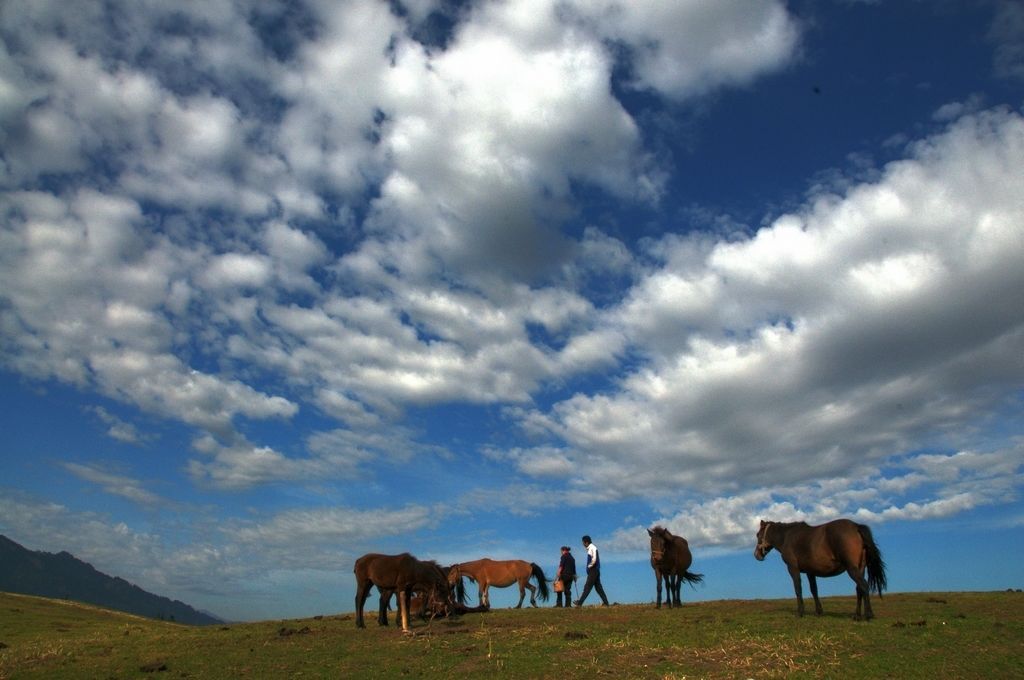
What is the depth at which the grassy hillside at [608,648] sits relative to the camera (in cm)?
1438

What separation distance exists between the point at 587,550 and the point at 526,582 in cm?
630

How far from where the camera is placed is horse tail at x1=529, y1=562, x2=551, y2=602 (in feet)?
106

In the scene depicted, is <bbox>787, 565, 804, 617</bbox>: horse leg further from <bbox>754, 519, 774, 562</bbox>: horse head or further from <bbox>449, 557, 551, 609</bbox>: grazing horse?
<bbox>449, 557, 551, 609</bbox>: grazing horse

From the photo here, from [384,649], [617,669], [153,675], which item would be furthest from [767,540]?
[153,675]

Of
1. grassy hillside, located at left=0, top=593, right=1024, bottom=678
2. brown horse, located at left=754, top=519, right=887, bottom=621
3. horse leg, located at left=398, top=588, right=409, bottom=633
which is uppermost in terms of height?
brown horse, located at left=754, top=519, right=887, bottom=621

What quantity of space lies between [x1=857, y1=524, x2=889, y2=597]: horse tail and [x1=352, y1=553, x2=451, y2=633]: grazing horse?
524 inches

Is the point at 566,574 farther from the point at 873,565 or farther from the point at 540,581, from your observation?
the point at 873,565

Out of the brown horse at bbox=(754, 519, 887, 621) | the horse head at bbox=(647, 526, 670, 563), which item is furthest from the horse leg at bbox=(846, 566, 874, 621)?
the horse head at bbox=(647, 526, 670, 563)

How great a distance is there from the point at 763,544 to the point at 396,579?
1239 centimetres

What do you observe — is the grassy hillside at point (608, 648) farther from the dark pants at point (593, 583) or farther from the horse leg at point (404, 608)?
the dark pants at point (593, 583)

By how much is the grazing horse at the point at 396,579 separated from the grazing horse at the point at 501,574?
825 centimetres

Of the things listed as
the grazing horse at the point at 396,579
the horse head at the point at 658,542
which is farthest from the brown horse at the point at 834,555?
the grazing horse at the point at 396,579

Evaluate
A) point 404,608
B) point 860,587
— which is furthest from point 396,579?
point 860,587

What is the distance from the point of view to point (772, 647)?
1556cm
